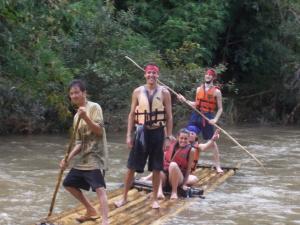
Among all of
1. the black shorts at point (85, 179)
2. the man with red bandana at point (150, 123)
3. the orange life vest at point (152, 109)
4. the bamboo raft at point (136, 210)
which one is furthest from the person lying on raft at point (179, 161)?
the black shorts at point (85, 179)

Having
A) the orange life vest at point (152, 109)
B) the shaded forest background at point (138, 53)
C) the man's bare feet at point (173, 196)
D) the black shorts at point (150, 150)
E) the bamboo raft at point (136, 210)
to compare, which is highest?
the shaded forest background at point (138, 53)

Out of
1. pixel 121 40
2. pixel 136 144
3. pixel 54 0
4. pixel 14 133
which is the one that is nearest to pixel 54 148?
pixel 14 133

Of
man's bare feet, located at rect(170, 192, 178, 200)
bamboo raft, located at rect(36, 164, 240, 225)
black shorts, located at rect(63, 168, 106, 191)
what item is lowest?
bamboo raft, located at rect(36, 164, 240, 225)

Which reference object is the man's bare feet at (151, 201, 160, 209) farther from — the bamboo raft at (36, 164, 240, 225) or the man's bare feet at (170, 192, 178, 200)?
the man's bare feet at (170, 192, 178, 200)

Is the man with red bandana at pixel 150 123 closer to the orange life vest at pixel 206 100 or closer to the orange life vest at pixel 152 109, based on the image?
the orange life vest at pixel 152 109

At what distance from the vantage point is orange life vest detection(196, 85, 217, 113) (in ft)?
35.3

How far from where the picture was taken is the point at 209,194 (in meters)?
9.38

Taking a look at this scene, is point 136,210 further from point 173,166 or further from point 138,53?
point 138,53

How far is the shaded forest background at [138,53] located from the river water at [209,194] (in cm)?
111

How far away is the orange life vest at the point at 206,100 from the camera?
10.8m

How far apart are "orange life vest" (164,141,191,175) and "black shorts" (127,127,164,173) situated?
0.94 m

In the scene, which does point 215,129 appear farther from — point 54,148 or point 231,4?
point 231,4

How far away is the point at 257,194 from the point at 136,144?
8.72 ft

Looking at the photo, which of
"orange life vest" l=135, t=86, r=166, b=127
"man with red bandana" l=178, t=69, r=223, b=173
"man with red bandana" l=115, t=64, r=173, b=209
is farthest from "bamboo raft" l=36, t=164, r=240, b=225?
"man with red bandana" l=178, t=69, r=223, b=173
